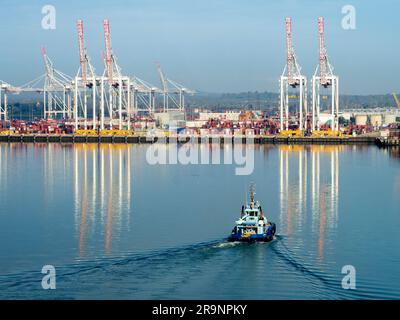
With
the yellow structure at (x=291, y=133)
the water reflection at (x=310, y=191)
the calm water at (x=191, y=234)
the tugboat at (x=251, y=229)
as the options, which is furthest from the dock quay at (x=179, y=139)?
the tugboat at (x=251, y=229)

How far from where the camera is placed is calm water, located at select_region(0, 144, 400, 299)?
11.5 metres

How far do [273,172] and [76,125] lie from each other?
2803 cm

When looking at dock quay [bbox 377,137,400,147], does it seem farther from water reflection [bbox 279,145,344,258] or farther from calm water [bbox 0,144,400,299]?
calm water [bbox 0,144,400,299]

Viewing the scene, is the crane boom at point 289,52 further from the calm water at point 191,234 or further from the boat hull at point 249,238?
the boat hull at point 249,238

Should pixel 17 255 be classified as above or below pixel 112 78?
below

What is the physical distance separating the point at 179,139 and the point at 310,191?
1204 inches

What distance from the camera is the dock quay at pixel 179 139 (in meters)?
51.1

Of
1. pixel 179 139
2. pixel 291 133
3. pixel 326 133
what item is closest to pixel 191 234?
pixel 326 133

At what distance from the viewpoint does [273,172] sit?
96.1 feet

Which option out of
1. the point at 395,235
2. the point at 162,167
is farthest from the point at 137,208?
the point at 162,167

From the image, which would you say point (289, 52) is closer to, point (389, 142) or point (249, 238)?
point (389, 142)

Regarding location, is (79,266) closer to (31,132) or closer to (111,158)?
(111,158)

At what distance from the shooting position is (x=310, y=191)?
2330cm

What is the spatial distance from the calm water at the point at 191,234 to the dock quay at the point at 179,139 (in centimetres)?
2113
